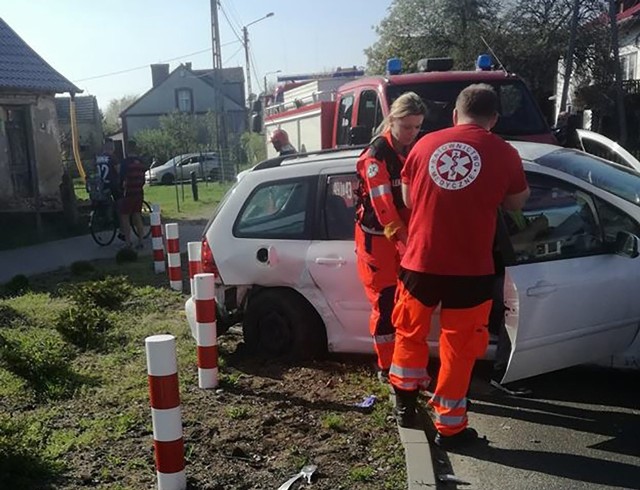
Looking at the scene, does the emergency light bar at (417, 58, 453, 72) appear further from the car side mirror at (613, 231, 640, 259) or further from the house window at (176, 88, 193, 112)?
the house window at (176, 88, 193, 112)

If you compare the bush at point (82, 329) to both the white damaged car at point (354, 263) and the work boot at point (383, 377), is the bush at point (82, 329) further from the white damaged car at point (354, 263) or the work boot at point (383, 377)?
the work boot at point (383, 377)

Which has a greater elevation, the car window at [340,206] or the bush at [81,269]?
the car window at [340,206]

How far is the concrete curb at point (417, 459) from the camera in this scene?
3.91 meters

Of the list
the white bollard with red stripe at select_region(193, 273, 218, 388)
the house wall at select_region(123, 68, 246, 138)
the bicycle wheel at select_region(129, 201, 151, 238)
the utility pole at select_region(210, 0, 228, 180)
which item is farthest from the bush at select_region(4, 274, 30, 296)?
the house wall at select_region(123, 68, 246, 138)

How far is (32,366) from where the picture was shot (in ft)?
19.4

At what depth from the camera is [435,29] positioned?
1288 inches

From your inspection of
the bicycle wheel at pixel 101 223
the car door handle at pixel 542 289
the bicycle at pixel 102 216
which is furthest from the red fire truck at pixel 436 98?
the bicycle wheel at pixel 101 223

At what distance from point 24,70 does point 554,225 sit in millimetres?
14848

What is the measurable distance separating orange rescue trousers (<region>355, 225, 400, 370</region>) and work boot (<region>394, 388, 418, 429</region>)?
57 cm

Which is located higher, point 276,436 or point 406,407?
A: point 406,407

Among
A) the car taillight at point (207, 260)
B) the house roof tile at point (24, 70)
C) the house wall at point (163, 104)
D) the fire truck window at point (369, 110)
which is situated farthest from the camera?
the house wall at point (163, 104)

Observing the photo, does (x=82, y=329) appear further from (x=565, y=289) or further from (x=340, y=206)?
(x=565, y=289)

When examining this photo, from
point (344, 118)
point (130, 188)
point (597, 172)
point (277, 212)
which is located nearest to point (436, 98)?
point (344, 118)

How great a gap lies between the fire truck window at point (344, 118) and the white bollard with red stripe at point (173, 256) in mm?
2648
